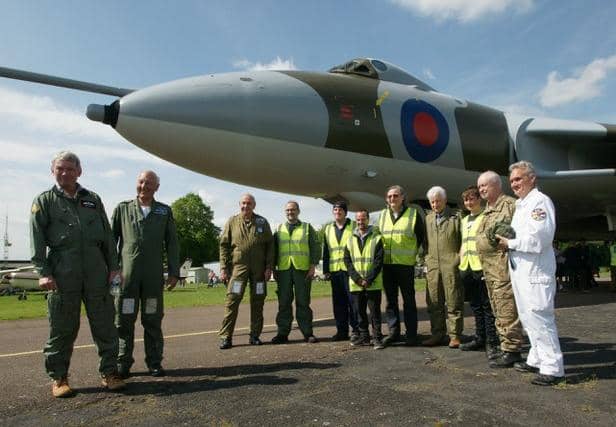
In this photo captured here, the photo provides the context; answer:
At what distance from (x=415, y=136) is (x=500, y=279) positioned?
4351 millimetres

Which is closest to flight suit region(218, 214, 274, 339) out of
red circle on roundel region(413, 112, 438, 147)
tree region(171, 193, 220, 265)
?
red circle on roundel region(413, 112, 438, 147)

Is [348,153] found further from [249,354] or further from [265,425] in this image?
[265,425]

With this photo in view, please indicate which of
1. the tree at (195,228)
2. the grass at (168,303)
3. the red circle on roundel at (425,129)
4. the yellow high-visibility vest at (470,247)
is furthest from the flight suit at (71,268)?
the tree at (195,228)

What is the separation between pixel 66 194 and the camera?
370cm

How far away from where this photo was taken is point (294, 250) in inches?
237

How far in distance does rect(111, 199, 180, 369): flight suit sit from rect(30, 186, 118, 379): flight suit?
0.33 metres

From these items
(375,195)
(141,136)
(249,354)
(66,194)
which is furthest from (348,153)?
(66,194)

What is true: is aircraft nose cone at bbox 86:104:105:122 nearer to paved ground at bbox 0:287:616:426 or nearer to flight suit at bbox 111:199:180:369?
flight suit at bbox 111:199:180:369

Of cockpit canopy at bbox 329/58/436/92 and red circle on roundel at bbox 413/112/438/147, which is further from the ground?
cockpit canopy at bbox 329/58/436/92

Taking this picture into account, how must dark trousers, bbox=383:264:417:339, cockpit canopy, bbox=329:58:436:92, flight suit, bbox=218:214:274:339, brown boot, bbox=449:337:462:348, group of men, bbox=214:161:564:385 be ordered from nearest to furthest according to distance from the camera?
group of men, bbox=214:161:564:385
brown boot, bbox=449:337:462:348
dark trousers, bbox=383:264:417:339
flight suit, bbox=218:214:274:339
cockpit canopy, bbox=329:58:436:92

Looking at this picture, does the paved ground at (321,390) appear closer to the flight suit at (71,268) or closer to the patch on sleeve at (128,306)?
the flight suit at (71,268)

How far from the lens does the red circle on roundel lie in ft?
26.5

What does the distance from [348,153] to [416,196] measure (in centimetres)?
206

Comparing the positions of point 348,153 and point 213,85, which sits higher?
point 213,85
